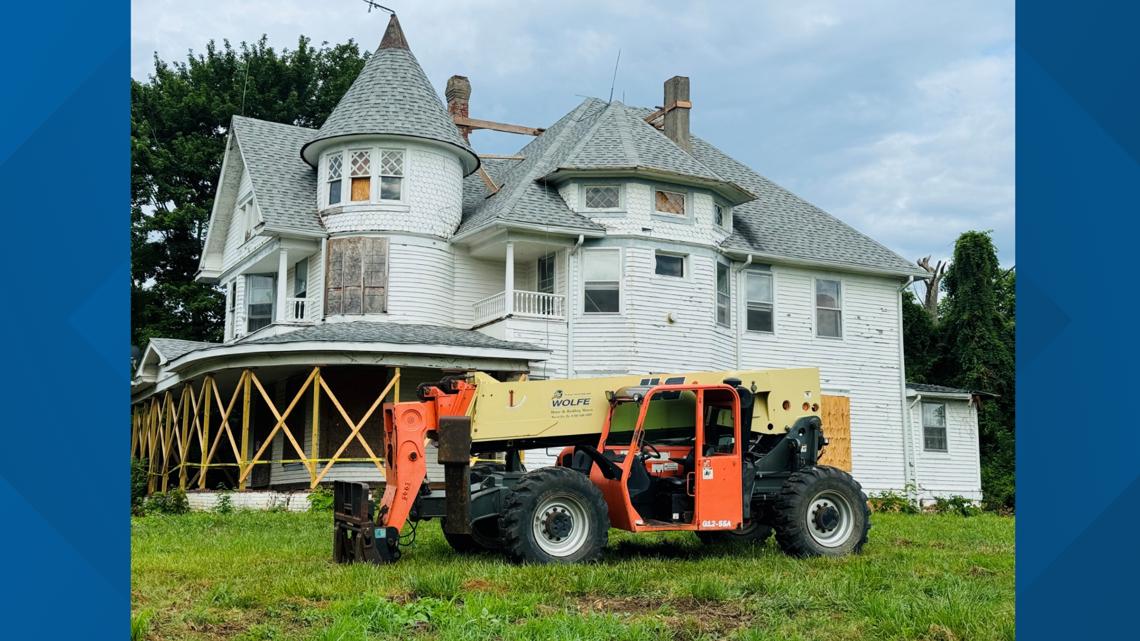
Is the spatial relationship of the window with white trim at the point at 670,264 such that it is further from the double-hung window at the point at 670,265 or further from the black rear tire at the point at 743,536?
the black rear tire at the point at 743,536

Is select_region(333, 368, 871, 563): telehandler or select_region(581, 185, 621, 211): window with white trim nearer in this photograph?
select_region(333, 368, 871, 563): telehandler

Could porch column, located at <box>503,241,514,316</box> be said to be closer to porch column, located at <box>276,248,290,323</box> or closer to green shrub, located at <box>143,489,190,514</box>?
porch column, located at <box>276,248,290,323</box>

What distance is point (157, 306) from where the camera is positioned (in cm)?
3831

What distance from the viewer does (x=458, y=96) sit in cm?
3081

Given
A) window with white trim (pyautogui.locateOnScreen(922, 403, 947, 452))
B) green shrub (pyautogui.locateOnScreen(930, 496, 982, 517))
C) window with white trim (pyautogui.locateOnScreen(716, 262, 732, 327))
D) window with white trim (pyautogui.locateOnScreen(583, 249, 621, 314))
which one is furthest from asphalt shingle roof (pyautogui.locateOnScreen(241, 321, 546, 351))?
window with white trim (pyautogui.locateOnScreen(922, 403, 947, 452))

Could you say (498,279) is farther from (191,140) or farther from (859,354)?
(191,140)

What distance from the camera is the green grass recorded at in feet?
24.8

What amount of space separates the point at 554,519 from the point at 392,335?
1192 cm

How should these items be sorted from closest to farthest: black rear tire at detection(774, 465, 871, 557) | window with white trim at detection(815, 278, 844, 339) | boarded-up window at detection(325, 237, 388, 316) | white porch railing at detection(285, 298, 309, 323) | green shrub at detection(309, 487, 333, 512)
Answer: black rear tire at detection(774, 465, 871, 557) < green shrub at detection(309, 487, 333, 512) < boarded-up window at detection(325, 237, 388, 316) < white porch railing at detection(285, 298, 309, 323) < window with white trim at detection(815, 278, 844, 339)

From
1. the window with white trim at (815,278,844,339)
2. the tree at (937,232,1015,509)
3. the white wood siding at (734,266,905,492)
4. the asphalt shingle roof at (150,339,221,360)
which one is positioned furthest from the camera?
the tree at (937,232,1015,509)

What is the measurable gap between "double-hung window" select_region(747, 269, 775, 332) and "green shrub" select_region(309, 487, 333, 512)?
1093cm

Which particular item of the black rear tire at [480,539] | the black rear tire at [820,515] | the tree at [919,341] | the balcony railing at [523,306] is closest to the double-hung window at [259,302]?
the balcony railing at [523,306]

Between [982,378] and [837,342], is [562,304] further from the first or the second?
[982,378]

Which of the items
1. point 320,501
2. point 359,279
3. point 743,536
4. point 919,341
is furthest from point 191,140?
point 743,536
